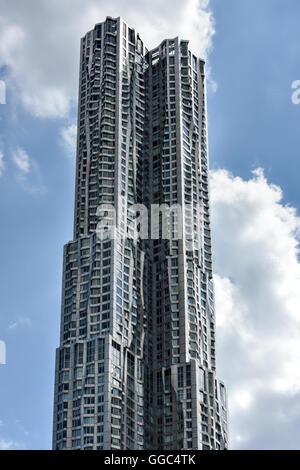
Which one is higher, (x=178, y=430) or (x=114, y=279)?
(x=114, y=279)

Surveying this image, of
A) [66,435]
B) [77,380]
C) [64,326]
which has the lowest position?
[66,435]

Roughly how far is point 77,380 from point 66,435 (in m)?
12.3

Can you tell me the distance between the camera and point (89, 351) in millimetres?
189875

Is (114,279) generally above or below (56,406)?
above

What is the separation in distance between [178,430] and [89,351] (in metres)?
26.4
